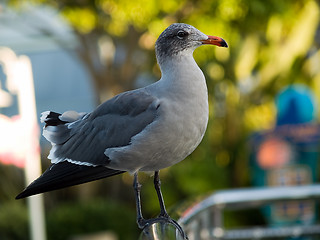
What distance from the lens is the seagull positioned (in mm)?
896

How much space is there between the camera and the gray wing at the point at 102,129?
958 millimetres

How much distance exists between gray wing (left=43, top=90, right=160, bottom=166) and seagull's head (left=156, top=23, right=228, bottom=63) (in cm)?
9

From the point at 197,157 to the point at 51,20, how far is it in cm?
300

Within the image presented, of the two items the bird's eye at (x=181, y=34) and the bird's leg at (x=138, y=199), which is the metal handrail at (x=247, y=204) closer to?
the bird's leg at (x=138, y=199)

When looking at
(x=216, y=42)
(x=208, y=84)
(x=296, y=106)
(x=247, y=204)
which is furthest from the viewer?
(x=208, y=84)

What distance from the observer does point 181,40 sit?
925mm

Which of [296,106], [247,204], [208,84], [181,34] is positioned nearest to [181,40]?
[181,34]

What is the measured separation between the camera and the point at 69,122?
3.38 feet

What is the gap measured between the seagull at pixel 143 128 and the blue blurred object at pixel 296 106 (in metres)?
4.33

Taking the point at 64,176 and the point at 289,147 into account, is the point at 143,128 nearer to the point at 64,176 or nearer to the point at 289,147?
the point at 64,176

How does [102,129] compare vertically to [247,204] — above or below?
above

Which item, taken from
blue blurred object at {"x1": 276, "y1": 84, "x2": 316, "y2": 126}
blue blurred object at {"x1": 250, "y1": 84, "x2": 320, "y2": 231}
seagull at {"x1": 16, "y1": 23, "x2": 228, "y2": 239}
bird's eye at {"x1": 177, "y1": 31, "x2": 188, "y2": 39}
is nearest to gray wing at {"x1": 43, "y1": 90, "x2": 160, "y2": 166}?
seagull at {"x1": 16, "y1": 23, "x2": 228, "y2": 239}

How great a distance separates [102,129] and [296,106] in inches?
174

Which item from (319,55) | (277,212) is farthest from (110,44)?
(277,212)
